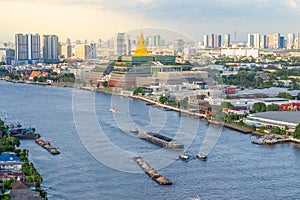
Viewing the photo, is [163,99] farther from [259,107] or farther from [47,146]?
[47,146]

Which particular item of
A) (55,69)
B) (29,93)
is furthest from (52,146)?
(55,69)

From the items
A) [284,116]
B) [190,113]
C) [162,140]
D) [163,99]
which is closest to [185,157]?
[162,140]

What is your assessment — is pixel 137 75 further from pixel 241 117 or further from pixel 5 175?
pixel 5 175

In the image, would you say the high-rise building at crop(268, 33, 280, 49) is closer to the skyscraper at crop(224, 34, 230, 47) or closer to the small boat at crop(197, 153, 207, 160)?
the skyscraper at crop(224, 34, 230, 47)

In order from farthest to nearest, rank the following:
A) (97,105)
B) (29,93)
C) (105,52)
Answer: (105,52) → (29,93) → (97,105)

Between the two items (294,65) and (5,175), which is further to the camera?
(294,65)

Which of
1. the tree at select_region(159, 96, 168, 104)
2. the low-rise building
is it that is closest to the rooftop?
the tree at select_region(159, 96, 168, 104)

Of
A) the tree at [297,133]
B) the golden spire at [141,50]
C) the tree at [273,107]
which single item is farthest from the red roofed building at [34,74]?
the tree at [297,133]

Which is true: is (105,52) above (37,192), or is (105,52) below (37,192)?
above

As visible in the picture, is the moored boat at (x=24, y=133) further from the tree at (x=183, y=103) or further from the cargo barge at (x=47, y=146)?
the tree at (x=183, y=103)
